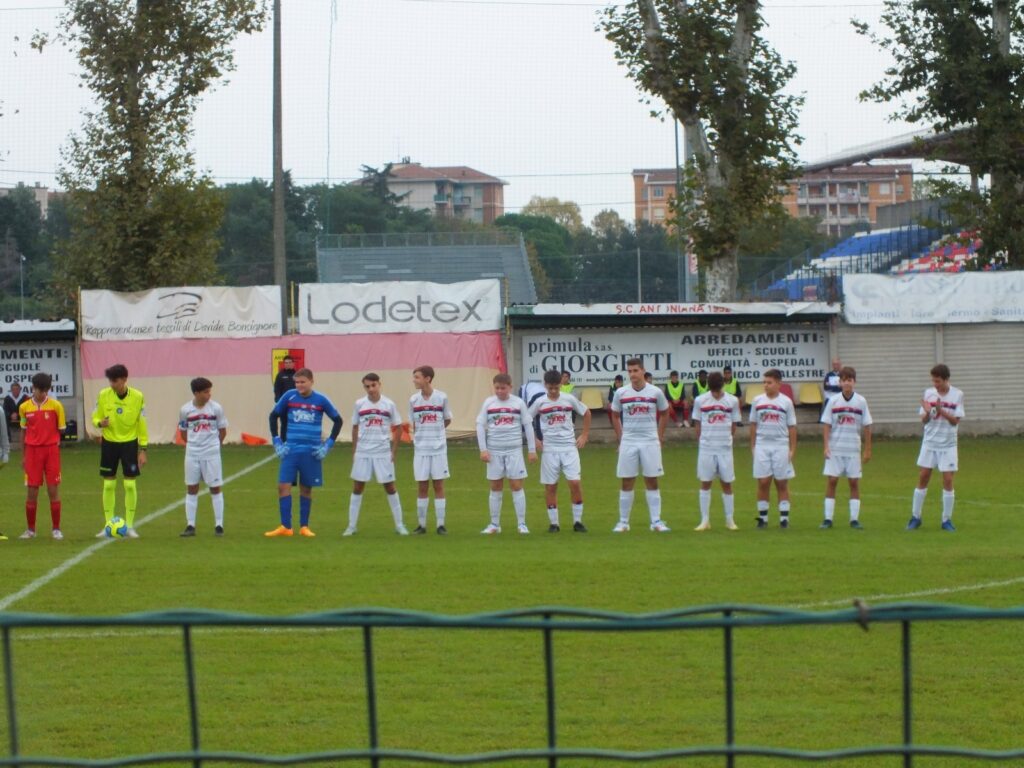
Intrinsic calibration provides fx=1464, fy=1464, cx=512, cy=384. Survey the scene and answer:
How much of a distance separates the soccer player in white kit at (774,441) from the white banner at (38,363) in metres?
20.3

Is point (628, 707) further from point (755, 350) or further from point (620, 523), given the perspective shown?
point (755, 350)

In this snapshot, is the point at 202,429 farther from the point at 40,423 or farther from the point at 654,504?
the point at 654,504

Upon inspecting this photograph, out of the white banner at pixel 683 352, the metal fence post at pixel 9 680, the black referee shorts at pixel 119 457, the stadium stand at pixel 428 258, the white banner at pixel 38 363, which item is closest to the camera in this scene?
the metal fence post at pixel 9 680

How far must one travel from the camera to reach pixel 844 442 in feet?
57.4

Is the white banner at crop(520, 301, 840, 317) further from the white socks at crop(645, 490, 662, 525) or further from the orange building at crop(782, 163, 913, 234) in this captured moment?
the orange building at crop(782, 163, 913, 234)

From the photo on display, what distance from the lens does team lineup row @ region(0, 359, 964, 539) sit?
17078mm

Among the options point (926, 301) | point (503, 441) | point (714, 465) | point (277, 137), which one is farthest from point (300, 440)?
point (277, 137)

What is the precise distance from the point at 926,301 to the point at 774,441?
1750 centimetres

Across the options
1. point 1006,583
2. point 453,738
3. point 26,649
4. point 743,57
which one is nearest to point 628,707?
point 453,738

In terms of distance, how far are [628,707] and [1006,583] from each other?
19.1 feet

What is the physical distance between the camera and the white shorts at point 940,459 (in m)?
17.1

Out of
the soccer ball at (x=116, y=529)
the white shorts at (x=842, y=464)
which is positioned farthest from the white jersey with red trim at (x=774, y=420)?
the soccer ball at (x=116, y=529)

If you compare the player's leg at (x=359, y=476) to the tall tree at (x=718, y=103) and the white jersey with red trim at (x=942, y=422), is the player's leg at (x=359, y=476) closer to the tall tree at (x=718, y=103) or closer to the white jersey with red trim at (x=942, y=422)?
the white jersey with red trim at (x=942, y=422)

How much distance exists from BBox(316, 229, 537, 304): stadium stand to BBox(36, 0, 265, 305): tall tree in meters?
13.0
